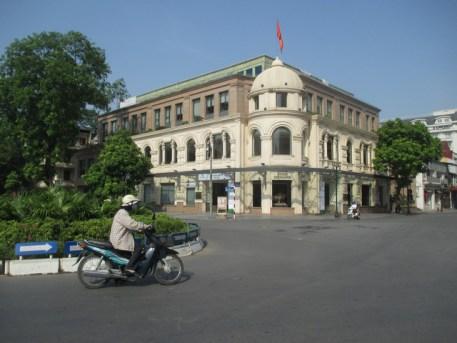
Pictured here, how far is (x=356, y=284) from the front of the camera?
7430mm

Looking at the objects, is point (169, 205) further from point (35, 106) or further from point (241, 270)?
point (241, 270)

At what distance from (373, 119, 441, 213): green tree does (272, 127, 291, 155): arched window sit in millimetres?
12933

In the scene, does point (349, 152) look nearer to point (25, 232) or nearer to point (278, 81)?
point (278, 81)

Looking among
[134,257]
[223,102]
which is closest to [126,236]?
[134,257]

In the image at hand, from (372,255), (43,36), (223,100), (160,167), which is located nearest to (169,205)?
(160,167)

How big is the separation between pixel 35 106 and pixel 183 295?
116 ft

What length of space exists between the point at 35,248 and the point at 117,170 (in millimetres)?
28533

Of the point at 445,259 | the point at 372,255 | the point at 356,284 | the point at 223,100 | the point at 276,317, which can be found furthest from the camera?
the point at 223,100

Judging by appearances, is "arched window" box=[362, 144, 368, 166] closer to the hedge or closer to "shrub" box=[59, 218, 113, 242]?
the hedge

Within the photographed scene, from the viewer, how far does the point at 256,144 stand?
35.6 meters

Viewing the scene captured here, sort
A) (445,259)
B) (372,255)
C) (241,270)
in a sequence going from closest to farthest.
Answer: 1. (241,270)
2. (445,259)
3. (372,255)

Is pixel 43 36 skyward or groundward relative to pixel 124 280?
skyward

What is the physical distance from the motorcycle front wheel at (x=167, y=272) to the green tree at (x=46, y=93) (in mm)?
31647

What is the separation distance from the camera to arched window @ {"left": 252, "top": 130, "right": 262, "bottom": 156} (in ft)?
116
